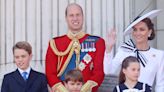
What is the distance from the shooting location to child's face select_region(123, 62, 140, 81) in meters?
4.24

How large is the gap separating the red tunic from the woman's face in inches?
14.0

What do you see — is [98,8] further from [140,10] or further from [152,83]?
[152,83]

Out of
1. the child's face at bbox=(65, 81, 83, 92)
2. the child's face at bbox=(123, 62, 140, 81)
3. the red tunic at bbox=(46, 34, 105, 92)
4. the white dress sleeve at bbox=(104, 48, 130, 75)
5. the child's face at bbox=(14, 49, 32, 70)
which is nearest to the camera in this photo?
→ the child's face at bbox=(123, 62, 140, 81)

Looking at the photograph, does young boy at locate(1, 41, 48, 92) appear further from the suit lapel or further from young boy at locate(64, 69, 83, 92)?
young boy at locate(64, 69, 83, 92)

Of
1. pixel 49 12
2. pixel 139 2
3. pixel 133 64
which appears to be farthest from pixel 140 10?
pixel 133 64

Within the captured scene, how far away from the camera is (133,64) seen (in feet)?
14.0

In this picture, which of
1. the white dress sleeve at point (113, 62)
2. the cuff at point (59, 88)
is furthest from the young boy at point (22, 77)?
the white dress sleeve at point (113, 62)

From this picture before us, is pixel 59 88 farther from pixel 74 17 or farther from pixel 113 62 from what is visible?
pixel 74 17

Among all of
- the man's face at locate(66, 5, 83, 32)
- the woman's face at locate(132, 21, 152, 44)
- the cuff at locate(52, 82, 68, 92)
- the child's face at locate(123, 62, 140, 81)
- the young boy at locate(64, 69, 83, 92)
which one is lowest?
the cuff at locate(52, 82, 68, 92)

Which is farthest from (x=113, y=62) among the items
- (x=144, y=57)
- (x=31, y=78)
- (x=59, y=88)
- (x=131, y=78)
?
(x=31, y=78)

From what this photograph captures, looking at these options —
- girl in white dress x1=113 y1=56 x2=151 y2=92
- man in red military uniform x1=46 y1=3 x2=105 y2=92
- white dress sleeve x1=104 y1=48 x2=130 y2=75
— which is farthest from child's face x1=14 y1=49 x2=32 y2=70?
girl in white dress x1=113 y1=56 x2=151 y2=92

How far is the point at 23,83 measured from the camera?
4.58m

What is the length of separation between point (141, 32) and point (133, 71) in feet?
1.33

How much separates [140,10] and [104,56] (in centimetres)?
105
